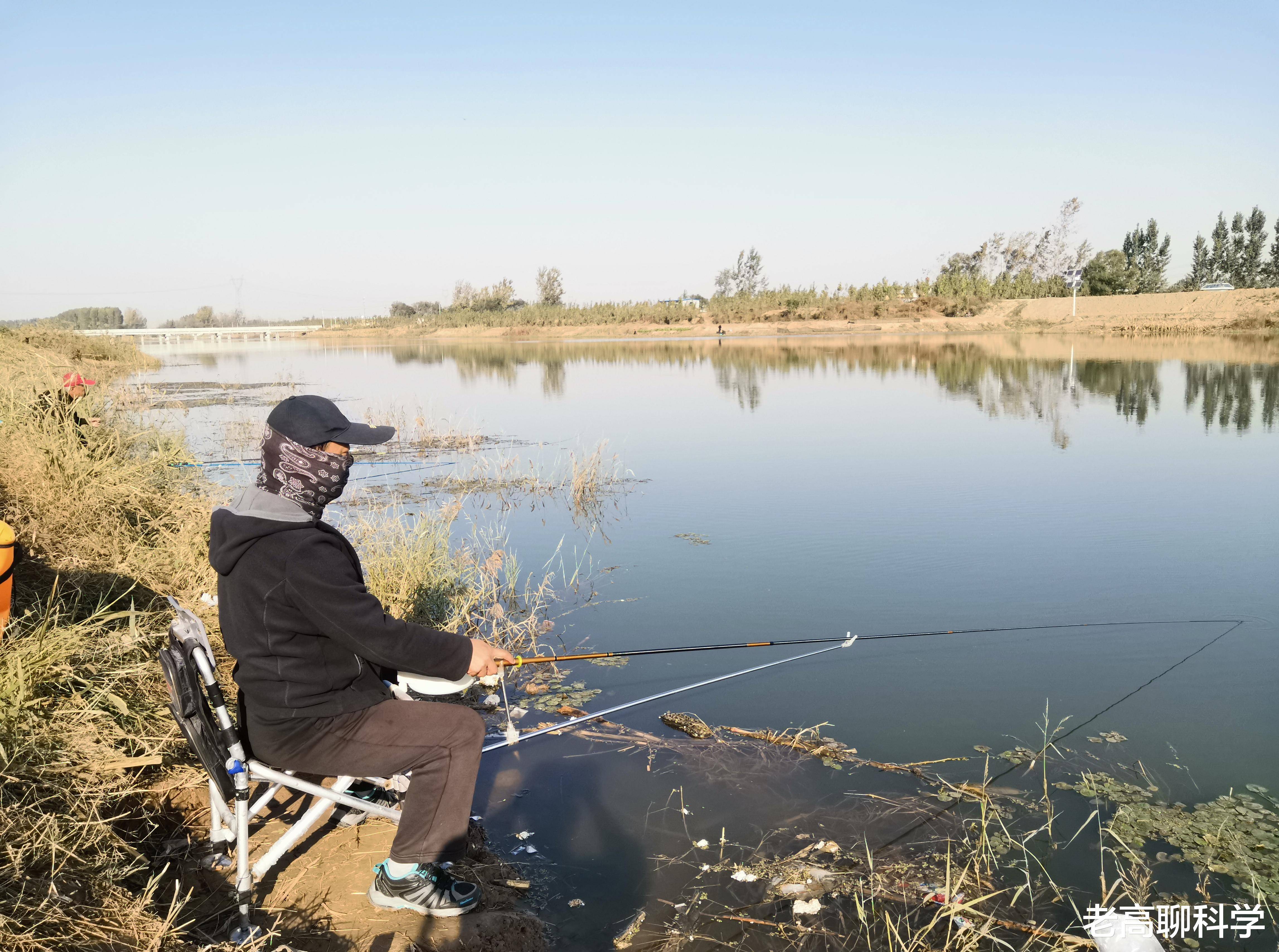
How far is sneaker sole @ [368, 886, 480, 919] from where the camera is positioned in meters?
3.05

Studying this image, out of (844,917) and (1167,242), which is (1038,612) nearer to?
(844,917)

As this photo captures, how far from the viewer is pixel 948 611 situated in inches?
271

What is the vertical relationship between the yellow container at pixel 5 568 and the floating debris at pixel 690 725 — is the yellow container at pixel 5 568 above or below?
above

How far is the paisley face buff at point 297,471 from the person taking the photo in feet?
9.18

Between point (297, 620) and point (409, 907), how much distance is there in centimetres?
110

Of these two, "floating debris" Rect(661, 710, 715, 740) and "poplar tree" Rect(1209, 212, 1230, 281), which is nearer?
"floating debris" Rect(661, 710, 715, 740)

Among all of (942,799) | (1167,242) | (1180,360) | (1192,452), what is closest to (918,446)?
(1192,452)

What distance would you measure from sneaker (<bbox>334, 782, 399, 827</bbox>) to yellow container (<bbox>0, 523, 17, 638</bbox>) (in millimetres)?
1357

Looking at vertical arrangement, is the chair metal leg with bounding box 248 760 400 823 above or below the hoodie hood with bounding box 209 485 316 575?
below

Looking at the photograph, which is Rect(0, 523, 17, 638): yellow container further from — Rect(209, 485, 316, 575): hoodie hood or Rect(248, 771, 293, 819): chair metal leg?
Rect(248, 771, 293, 819): chair metal leg

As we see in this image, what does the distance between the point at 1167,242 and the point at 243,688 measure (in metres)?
77.7

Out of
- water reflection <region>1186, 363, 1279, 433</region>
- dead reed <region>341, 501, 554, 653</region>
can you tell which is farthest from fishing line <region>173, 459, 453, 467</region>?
water reflection <region>1186, 363, 1279, 433</region>

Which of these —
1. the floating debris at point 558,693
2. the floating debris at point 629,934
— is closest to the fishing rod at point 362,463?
the floating debris at point 558,693

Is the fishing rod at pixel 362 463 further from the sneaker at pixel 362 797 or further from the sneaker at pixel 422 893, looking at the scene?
the sneaker at pixel 422 893
